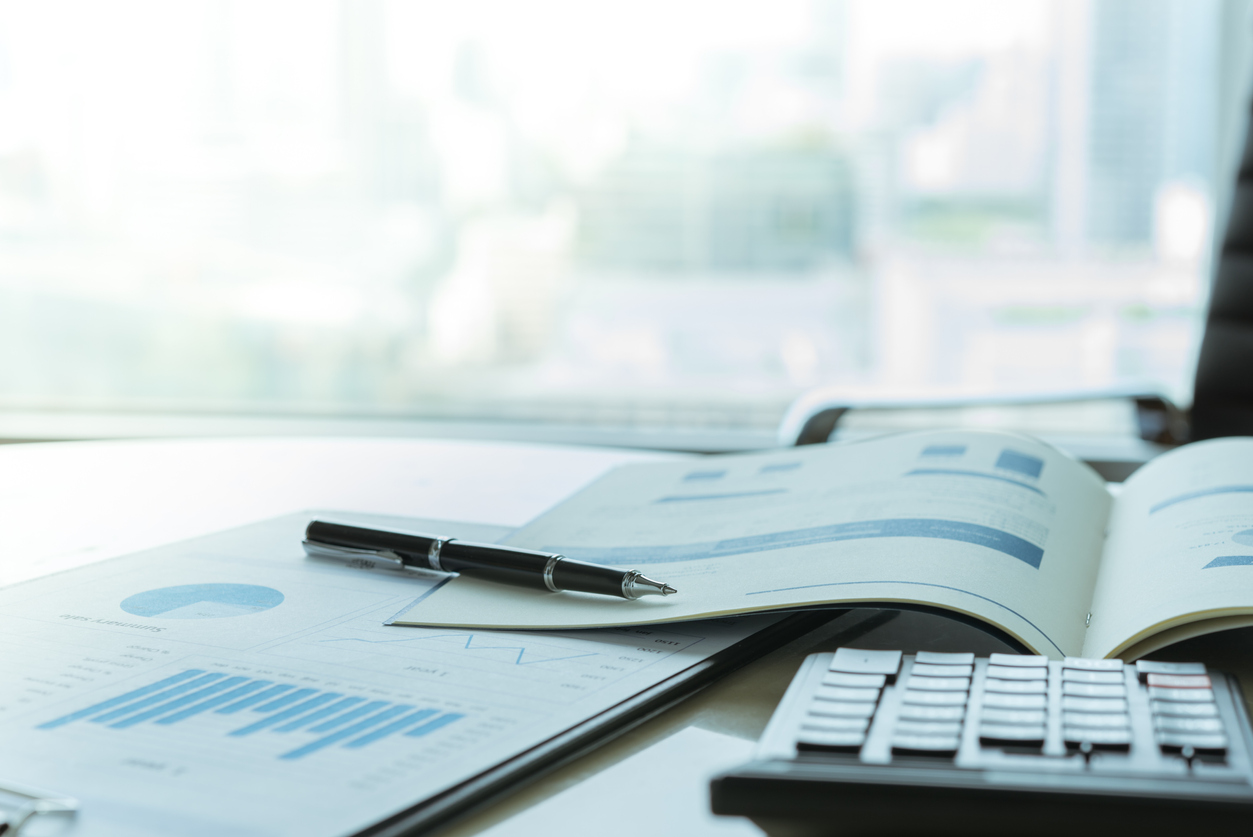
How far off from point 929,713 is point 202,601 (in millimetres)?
315

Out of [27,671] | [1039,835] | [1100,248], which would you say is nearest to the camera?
[1039,835]

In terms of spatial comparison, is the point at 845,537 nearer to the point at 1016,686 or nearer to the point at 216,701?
the point at 1016,686

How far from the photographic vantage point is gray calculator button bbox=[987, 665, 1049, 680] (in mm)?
337

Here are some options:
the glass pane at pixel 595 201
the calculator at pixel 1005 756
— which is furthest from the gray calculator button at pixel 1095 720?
the glass pane at pixel 595 201

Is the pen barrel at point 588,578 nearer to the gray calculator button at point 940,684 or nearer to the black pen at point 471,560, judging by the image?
the black pen at point 471,560

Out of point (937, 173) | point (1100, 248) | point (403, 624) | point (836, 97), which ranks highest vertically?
point (836, 97)

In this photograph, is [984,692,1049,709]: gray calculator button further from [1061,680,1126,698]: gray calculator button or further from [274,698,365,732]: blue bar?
[274,698,365,732]: blue bar

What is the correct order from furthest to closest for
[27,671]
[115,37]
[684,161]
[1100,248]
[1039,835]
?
1. [115,37]
2. [684,161]
3. [1100,248]
4. [27,671]
5. [1039,835]

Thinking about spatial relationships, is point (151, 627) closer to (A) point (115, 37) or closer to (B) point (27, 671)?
(B) point (27, 671)

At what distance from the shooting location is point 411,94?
5.88 feet

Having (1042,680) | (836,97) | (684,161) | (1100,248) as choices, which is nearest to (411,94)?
(684,161)

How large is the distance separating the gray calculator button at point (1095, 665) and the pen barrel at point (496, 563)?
0.68 feet

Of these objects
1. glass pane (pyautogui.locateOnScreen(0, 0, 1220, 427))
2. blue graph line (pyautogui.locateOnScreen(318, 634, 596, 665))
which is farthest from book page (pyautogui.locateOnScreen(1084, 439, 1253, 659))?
glass pane (pyautogui.locateOnScreen(0, 0, 1220, 427))

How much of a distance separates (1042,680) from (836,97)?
142 centimetres
